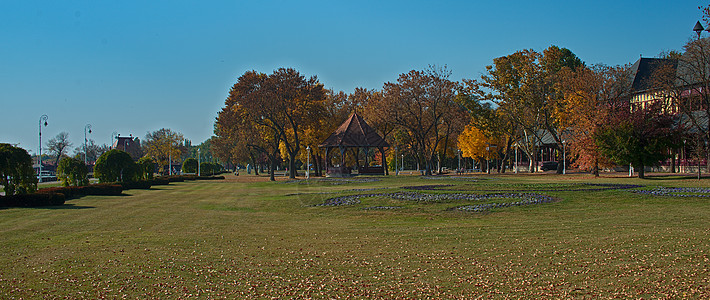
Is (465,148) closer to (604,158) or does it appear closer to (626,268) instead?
(604,158)

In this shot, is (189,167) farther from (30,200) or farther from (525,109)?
(30,200)

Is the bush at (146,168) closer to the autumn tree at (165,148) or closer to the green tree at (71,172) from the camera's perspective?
the green tree at (71,172)

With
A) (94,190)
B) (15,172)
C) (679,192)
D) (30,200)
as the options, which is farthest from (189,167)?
(679,192)

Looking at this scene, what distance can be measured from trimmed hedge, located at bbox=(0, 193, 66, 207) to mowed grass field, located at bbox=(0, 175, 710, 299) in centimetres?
274

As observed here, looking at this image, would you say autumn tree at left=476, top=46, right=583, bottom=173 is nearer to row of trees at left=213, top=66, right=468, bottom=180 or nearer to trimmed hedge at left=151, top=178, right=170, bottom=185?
row of trees at left=213, top=66, right=468, bottom=180

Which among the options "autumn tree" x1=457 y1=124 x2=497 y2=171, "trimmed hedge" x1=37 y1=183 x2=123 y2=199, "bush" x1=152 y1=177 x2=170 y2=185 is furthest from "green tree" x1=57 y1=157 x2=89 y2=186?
"autumn tree" x1=457 y1=124 x2=497 y2=171

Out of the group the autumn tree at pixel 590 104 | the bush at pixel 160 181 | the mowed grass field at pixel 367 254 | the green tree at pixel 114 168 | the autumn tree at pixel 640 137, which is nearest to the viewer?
the mowed grass field at pixel 367 254

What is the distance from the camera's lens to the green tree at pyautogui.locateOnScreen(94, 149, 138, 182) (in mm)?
40344

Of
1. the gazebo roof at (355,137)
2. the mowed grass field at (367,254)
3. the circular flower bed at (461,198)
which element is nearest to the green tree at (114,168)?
the mowed grass field at (367,254)

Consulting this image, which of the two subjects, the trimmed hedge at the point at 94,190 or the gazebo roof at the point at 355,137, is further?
the gazebo roof at the point at 355,137

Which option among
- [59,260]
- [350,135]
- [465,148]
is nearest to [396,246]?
[59,260]

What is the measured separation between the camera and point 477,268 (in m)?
10.5

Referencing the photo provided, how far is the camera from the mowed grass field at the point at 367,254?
913 centimetres

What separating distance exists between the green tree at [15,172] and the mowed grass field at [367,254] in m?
3.63
